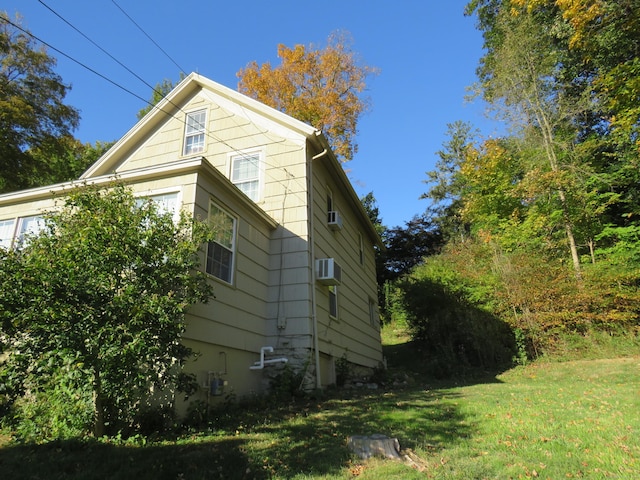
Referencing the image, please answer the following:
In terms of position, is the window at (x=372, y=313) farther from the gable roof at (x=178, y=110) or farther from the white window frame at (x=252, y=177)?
the gable roof at (x=178, y=110)

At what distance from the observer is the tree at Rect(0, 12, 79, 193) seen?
14.3 metres

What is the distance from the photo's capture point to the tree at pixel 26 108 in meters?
14.3

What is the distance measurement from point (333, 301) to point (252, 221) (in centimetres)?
347

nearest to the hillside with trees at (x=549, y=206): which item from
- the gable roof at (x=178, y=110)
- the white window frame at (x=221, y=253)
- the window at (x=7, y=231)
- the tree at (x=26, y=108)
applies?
the gable roof at (x=178, y=110)

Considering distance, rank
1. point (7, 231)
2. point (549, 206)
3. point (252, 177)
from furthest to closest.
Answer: point (549, 206) → point (252, 177) → point (7, 231)

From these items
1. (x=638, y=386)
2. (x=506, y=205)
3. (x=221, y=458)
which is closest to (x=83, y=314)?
(x=221, y=458)

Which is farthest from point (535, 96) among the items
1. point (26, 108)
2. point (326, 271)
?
point (26, 108)

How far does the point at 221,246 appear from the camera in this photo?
688cm

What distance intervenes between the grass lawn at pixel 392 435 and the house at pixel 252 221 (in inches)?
51.4

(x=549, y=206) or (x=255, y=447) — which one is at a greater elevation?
(x=549, y=206)

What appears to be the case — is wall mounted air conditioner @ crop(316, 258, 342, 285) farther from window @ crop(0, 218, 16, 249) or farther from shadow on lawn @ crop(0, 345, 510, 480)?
window @ crop(0, 218, 16, 249)

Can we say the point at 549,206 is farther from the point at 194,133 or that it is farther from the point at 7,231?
the point at 7,231

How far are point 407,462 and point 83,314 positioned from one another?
366 centimetres

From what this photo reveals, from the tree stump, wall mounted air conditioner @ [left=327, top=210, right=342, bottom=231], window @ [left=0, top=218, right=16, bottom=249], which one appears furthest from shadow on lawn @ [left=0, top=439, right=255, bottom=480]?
wall mounted air conditioner @ [left=327, top=210, right=342, bottom=231]
